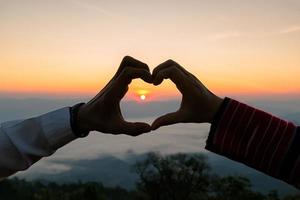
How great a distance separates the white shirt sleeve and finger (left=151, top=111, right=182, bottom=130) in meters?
0.22

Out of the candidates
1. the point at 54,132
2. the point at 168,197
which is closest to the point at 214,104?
the point at 54,132

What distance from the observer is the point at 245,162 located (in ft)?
4.23

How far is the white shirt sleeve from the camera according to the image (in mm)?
1385

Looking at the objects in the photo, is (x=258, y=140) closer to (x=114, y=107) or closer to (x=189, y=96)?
(x=189, y=96)

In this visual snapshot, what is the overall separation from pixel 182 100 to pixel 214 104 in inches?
3.3

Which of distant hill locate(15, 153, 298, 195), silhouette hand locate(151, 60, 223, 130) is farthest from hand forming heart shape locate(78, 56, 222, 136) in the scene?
distant hill locate(15, 153, 298, 195)

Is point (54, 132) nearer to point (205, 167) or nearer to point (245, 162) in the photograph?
point (245, 162)

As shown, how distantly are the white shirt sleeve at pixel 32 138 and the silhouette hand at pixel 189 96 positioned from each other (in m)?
0.25

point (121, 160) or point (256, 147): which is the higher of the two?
point (256, 147)

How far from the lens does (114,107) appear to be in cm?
143

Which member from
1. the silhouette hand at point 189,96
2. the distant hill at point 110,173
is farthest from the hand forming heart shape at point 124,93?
the distant hill at point 110,173

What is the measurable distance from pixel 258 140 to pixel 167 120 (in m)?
0.23

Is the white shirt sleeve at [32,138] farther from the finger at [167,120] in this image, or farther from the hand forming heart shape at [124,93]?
the finger at [167,120]

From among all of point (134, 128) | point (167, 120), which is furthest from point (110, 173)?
point (167, 120)
